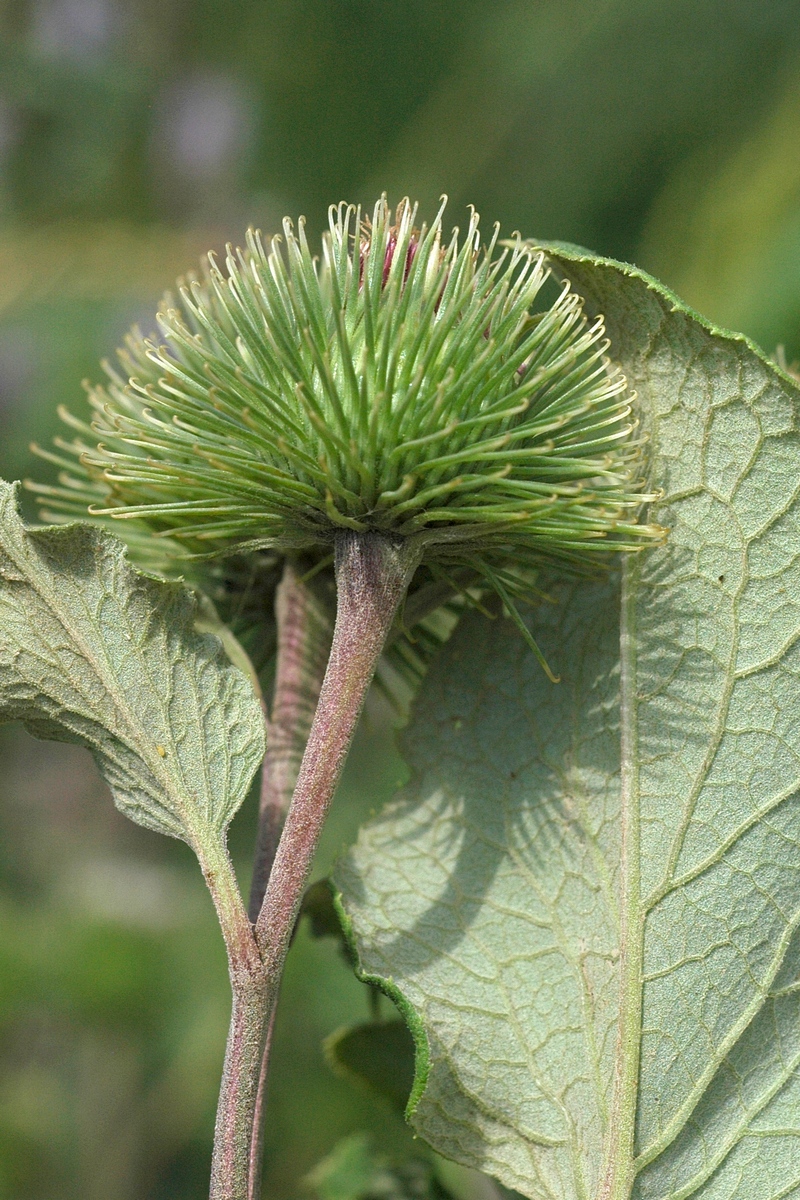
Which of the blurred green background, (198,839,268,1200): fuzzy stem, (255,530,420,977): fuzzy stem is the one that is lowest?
(198,839,268,1200): fuzzy stem

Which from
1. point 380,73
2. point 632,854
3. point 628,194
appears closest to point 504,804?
point 632,854

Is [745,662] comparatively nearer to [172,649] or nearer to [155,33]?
[172,649]

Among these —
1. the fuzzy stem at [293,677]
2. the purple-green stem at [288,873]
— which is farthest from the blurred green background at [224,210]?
the purple-green stem at [288,873]

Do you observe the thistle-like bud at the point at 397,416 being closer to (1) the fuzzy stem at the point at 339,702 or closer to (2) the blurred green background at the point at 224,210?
(1) the fuzzy stem at the point at 339,702

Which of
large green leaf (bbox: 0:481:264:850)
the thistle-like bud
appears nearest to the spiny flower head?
the thistle-like bud

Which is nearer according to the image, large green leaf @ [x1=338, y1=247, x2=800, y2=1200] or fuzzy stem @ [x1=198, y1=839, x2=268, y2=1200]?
fuzzy stem @ [x1=198, y1=839, x2=268, y2=1200]

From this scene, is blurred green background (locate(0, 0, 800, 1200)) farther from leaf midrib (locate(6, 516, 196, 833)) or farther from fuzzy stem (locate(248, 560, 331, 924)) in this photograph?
leaf midrib (locate(6, 516, 196, 833))

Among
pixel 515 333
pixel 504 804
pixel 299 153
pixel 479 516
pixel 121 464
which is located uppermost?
pixel 299 153

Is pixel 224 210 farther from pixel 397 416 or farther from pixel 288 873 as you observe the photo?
pixel 288 873
